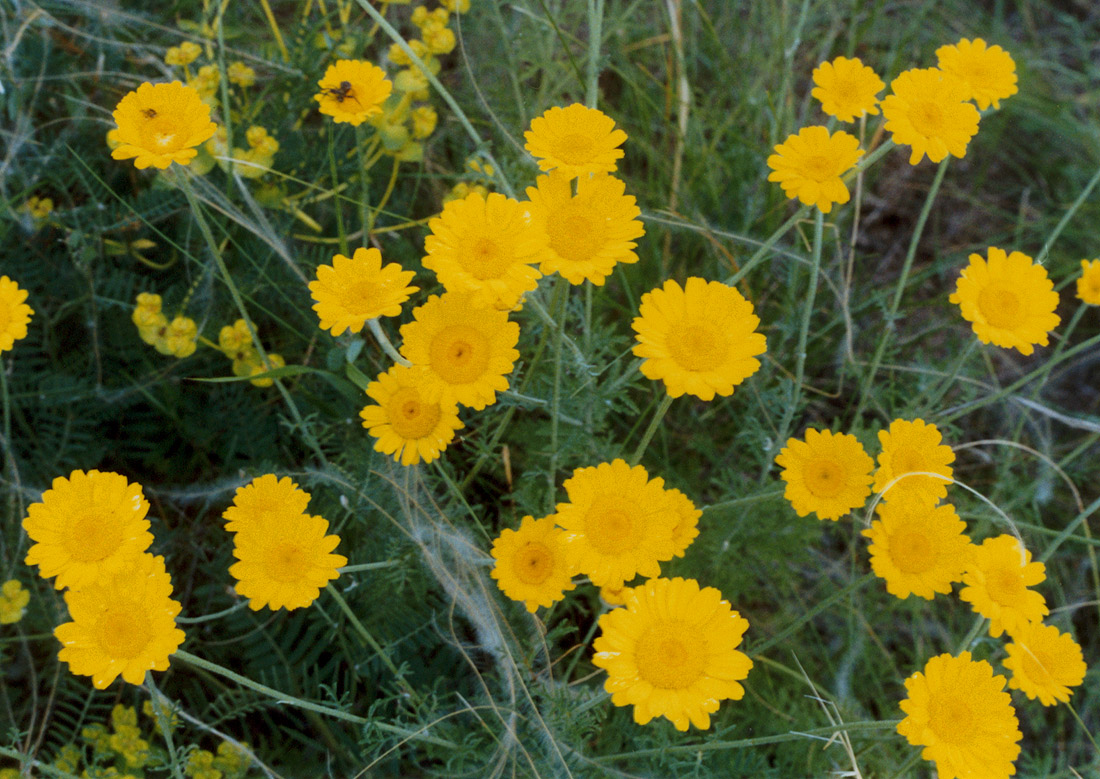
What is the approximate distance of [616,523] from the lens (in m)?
1.40

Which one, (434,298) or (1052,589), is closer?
(434,298)

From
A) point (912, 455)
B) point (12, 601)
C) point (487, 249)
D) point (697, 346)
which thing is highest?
point (487, 249)

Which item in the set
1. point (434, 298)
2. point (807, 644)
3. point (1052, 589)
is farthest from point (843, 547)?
point (434, 298)

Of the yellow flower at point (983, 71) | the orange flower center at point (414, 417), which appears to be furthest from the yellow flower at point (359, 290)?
the yellow flower at point (983, 71)

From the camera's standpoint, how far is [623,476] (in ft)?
4.73

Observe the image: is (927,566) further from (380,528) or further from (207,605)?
(207,605)

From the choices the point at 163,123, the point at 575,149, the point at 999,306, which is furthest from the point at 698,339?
the point at 163,123

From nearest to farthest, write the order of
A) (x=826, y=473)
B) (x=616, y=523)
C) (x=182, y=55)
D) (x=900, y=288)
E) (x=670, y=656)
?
1. (x=670, y=656)
2. (x=616, y=523)
3. (x=826, y=473)
4. (x=900, y=288)
5. (x=182, y=55)

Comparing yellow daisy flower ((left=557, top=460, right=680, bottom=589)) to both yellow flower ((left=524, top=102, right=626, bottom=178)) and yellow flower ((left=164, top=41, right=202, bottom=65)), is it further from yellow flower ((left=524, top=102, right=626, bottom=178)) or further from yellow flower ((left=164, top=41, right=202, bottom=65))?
A: yellow flower ((left=164, top=41, right=202, bottom=65))

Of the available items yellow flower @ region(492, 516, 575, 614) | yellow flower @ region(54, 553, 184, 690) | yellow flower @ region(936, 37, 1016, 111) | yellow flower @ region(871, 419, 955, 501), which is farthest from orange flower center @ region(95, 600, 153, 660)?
yellow flower @ region(936, 37, 1016, 111)

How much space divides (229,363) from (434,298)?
1.05 metres

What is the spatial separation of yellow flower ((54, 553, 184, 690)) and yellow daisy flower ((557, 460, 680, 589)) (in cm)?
60

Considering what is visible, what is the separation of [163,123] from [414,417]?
0.62 meters

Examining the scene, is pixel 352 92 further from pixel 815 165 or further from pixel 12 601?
pixel 12 601
